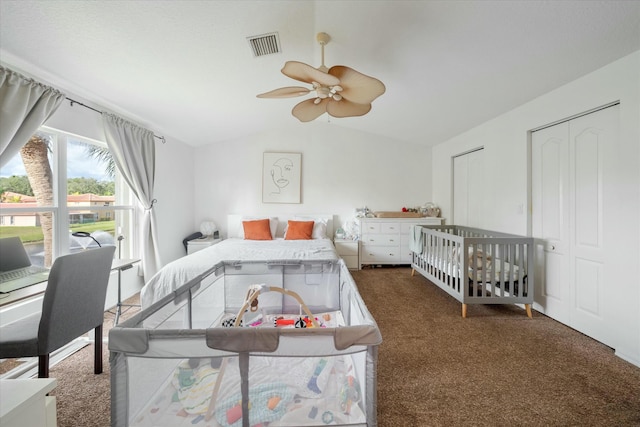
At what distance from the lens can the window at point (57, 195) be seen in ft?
6.55

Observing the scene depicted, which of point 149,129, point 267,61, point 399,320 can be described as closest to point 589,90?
point 399,320

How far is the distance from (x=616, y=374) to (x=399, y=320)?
141 cm

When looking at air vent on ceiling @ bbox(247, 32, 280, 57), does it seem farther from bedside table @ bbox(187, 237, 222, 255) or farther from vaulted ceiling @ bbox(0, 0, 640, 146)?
bedside table @ bbox(187, 237, 222, 255)

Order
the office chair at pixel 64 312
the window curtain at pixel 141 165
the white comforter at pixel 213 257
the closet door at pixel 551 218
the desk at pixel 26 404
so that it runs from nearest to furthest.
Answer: the desk at pixel 26 404
the office chair at pixel 64 312
the white comforter at pixel 213 257
the closet door at pixel 551 218
the window curtain at pixel 141 165

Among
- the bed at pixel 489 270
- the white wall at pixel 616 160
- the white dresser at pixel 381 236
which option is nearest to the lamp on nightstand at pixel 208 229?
the white dresser at pixel 381 236

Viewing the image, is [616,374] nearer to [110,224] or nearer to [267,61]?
[267,61]

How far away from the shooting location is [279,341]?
847 millimetres

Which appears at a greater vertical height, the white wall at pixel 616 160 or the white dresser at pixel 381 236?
the white wall at pixel 616 160

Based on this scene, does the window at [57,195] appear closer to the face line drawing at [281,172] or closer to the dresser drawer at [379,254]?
the face line drawing at [281,172]

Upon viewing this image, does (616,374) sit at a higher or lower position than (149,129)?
lower

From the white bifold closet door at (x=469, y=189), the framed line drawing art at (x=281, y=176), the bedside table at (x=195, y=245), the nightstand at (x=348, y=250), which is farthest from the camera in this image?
the framed line drawing art at (x=281, y=176)

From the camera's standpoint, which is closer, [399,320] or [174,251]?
[399,320]

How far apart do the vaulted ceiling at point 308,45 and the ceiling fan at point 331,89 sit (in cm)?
44

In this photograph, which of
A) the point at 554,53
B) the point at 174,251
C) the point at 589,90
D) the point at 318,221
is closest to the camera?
the point at 554,53
